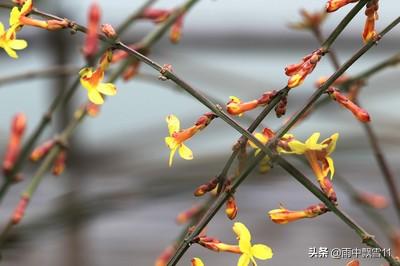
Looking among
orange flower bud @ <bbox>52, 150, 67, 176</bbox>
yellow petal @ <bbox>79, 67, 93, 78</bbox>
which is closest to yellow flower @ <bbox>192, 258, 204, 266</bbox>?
yellow petal @ <bbox>79, 67, 93, 78</bbox>

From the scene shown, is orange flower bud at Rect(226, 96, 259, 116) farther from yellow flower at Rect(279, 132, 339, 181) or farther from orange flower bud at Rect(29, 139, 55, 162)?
orange flower bud at Rect(29, 139, 55, 162)

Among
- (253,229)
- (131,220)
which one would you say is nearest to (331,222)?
(253,229)

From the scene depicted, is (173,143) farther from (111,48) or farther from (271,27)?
(271,27)

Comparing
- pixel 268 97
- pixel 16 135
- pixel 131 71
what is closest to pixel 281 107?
pixel 268 97

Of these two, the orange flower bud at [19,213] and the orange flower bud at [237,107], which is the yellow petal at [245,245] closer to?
the orange flower bud at [237,107]

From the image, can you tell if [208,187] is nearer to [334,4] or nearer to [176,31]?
[334,4]
